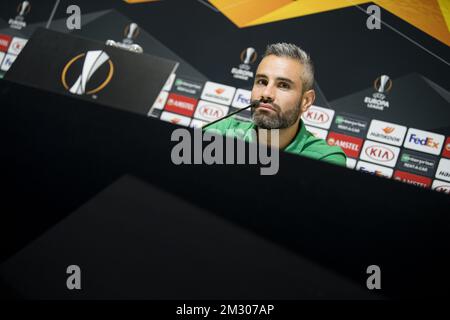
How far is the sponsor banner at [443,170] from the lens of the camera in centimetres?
250

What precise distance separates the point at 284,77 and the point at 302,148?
330mm

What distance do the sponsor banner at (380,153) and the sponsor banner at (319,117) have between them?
0.25m

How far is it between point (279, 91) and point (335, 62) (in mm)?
1015

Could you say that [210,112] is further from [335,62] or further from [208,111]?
[335,62]

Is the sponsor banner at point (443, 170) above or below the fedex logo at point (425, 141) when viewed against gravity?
below

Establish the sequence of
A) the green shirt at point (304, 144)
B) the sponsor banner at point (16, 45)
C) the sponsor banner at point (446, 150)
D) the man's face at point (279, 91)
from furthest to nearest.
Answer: the sponsor banner at point (16, 45), the sponsor banner at point (446, 150), the man's face at point (279, 91), the green shirt at point (304, 144)

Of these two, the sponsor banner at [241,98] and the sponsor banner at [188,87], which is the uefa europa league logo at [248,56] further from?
the sponsor banner at [188,87]

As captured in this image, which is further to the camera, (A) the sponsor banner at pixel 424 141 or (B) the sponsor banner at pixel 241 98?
(B) the sponsor banner at pixel 241 98

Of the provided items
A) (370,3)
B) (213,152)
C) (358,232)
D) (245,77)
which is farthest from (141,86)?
(370,3)

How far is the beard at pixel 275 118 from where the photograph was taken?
5.92ft

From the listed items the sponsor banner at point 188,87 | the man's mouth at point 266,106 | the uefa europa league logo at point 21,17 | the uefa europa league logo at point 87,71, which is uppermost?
the uefa europa league logo at point 21,17

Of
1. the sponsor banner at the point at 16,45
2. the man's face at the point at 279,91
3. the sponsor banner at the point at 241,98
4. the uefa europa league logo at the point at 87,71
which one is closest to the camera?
the uefa europa league logo at the point at 87,71

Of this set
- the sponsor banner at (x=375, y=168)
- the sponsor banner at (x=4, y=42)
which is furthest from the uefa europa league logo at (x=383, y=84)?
the sponsor banner at (x=4, y=42)

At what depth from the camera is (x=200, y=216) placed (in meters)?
0.44
